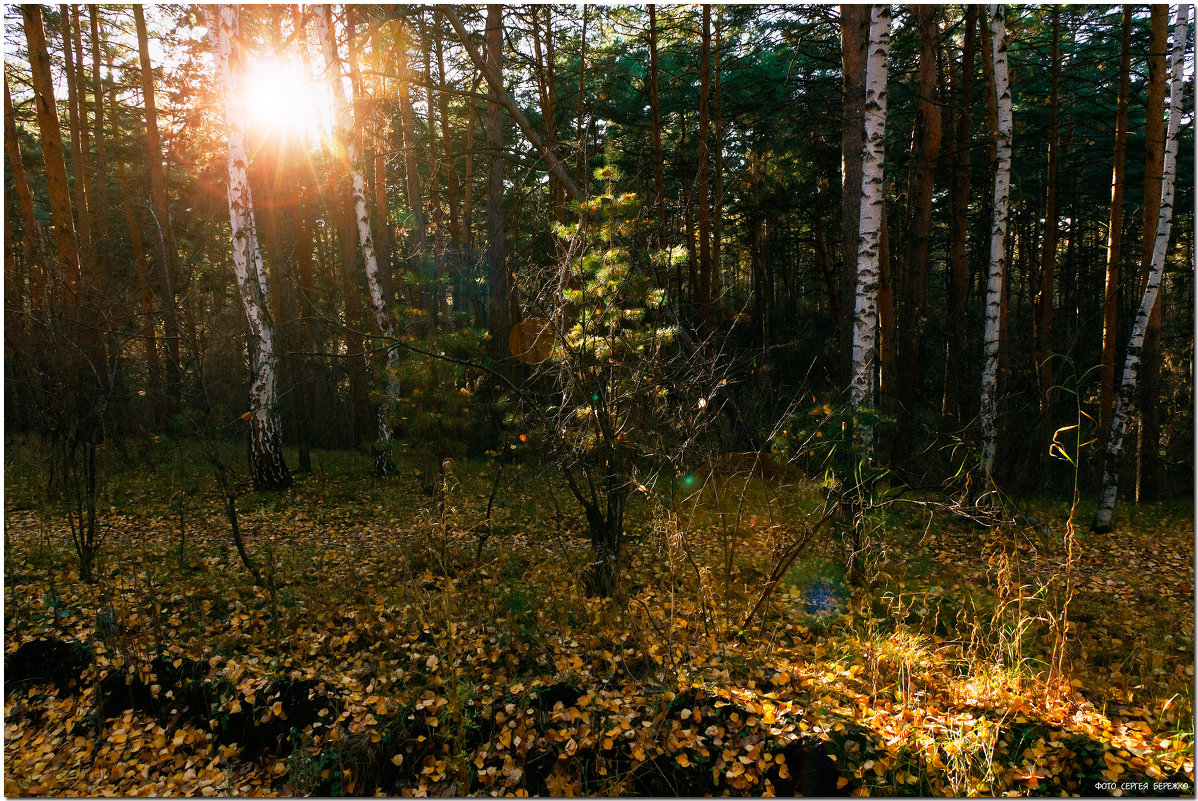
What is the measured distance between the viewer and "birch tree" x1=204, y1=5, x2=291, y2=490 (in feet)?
23.9

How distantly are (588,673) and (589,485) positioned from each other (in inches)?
58.8

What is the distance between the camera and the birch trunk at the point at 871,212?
5199 mm

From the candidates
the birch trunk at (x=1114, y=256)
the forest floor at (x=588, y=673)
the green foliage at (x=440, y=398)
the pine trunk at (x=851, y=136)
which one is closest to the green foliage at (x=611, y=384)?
the forest floor at (x=588, y=673)

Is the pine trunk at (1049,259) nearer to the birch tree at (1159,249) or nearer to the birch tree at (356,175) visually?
the birch tree at (1159,249)

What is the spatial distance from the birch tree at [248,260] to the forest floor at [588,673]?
238 centimetres

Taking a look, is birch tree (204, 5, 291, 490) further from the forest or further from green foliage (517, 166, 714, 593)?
green foliage (517, 166, 714, 593)

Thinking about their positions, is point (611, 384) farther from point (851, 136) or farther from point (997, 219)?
point (997, 219)

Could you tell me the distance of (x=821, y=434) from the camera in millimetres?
4551

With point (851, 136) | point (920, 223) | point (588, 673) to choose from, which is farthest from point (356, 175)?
point (920, 223)

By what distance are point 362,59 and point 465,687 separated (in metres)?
10.1

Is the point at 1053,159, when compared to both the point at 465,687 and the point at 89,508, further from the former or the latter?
the point at 89,508

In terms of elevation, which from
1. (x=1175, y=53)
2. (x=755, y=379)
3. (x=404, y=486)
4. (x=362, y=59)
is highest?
(x=362, y=59)

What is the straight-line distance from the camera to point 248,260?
25.9 ft

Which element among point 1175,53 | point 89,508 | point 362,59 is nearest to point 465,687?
point 89,508
